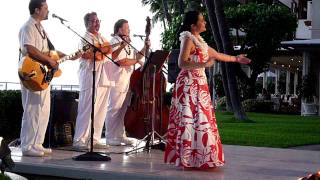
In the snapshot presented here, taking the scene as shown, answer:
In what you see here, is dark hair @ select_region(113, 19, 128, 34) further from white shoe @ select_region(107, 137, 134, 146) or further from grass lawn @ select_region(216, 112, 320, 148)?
grass lawn @ select_region(216, 112, 320, 148)

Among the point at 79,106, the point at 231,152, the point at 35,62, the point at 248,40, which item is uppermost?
the point at 248,40

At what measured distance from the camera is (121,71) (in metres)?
9.67

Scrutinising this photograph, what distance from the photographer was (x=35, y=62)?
24.8 feet

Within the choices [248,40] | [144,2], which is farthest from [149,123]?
[144,2]

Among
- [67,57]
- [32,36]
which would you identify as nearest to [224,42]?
[67,57]

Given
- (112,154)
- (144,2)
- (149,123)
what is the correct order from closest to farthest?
(112,154) → (149,123) → (144,2)

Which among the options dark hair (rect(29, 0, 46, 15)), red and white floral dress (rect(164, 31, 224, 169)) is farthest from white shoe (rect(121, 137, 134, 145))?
dark hair (rect(29, 0, 46, 15))

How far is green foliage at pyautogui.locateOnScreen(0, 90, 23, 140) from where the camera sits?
37.3 ft

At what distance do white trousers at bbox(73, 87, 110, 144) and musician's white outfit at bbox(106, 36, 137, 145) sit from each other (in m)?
0.39

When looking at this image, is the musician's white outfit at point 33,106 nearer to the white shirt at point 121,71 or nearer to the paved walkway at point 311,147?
the white shirt at point 121,71

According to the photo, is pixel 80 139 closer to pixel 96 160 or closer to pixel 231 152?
pixel 96 160

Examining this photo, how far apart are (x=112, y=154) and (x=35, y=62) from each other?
68.7 inches

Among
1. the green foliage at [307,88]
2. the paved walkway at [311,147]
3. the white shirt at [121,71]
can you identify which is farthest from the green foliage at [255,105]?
the white shirt at [121,71]

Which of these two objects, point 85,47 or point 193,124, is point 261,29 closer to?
point 85,47
